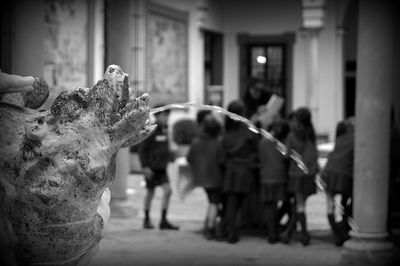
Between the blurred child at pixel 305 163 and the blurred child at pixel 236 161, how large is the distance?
1.44 feet

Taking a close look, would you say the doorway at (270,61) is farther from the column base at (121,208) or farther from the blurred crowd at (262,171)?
the blurred crowd at (262,171)

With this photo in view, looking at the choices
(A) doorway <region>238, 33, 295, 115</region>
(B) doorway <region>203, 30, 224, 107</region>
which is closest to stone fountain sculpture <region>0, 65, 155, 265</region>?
(B) doorway <region>203, 30, 224, 107</region>

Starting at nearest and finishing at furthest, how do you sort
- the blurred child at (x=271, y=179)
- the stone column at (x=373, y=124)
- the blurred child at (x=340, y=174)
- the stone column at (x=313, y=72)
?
the stone column at (x=373, y=124)
the blurred child at (x=340, y=174)
the blurred child at (x=271, y=179)
the stone column at (x=313, y=72)

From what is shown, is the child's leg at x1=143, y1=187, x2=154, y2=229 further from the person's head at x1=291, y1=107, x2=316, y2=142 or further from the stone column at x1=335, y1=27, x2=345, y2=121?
the stone column at x1=335, y1=27, x2=345, y2=121

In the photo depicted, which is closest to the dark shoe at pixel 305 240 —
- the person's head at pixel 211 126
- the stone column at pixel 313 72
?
the person's head at pixel 211 126

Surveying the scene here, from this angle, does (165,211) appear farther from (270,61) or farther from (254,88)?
(270,61)

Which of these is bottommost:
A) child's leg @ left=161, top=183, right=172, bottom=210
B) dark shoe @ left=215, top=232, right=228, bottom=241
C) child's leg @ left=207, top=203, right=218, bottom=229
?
dark shoe @ left=215, top=232, right=228, bottom=241

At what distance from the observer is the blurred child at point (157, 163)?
8.81 meters

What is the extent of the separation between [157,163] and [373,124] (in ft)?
9.46

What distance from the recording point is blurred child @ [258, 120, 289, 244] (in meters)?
8.09

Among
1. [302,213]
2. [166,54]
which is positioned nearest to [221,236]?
[302,213]

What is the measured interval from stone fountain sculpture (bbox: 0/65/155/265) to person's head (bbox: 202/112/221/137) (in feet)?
19.9

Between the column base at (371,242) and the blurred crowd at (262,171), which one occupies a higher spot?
the blurred crowd at (262,171)

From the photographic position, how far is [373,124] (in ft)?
22.5
